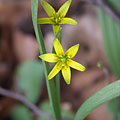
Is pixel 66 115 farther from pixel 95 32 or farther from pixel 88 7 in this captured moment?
pixel 88 7

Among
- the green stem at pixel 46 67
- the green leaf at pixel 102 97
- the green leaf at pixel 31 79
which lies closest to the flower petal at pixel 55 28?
the green stem at pixel 46 67

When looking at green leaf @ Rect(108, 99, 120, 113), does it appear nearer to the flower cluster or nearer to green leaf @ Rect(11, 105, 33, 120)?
the flower cluster

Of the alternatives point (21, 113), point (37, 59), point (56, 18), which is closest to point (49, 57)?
point (56, 18)

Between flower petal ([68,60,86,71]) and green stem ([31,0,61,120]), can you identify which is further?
flower petal ([68,60,86,71])

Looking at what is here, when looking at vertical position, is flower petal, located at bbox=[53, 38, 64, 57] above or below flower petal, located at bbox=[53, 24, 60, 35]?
below

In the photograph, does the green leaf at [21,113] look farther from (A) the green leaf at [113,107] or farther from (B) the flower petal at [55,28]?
(B) the flower petal at [55,28]

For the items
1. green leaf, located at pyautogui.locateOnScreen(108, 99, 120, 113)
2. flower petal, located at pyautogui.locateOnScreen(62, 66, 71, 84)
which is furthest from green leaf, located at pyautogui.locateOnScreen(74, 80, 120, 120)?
green leaf, located at pyautogui.locateOnScreen(108, 99, 120, 113)

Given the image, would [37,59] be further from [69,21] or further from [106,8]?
[69,21]
